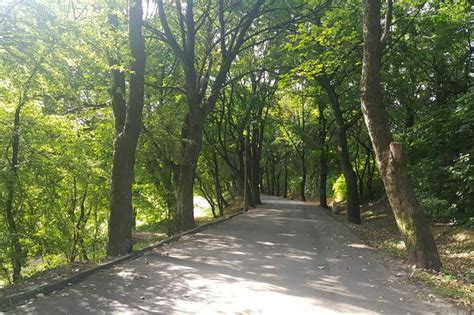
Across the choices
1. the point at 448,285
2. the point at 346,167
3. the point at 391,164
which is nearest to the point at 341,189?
the point at 346,167

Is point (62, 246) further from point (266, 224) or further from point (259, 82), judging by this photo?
point (259, 82)

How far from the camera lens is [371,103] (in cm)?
870

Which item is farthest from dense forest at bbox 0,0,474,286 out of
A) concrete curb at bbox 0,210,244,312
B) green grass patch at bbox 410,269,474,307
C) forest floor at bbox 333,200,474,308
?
concrete curb at bbox 0,210,244,312

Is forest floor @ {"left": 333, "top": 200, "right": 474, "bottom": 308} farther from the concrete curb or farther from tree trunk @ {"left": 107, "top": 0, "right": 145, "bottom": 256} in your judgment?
tree trunk @ {"left": 107, "top": 0, "right": 145, "bottom": 256}

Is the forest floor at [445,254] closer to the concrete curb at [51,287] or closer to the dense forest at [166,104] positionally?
the dense forest at [166,104]

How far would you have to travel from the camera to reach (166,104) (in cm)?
1659

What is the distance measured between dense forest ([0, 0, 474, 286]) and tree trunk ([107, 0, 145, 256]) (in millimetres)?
27

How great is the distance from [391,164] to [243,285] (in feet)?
12.6

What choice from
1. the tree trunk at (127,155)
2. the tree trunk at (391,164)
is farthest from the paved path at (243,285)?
the tree trunk at (391,164)

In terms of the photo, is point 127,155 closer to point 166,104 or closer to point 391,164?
point 391,164

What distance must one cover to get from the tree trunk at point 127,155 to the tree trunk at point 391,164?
520 cm

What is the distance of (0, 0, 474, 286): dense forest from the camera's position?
28.0ft

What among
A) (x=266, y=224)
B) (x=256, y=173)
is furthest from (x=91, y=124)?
(x=256, y=173)

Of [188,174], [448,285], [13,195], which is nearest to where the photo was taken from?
[448,285]
